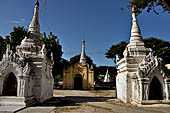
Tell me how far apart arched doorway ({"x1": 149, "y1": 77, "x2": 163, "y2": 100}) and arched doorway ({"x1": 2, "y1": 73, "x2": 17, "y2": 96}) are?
9994mm

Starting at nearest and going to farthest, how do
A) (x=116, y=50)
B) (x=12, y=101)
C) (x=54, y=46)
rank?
(x=12, y=101), (x=54, y=46), (x=116, y=50)

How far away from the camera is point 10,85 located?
10.6m

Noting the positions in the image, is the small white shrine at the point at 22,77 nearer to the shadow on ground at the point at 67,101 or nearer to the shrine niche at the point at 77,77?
the shadow on ground at the point at 67,101

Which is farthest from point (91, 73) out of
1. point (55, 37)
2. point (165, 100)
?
point (165, 100)

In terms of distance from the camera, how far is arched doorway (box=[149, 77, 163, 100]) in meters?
10.8

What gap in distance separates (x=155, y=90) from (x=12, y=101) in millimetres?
10178

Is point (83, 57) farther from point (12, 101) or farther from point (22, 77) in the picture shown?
point (12, 101)

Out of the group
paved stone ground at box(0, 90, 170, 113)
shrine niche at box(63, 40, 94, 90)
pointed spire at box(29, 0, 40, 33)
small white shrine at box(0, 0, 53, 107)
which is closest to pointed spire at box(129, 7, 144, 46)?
paved stone ground at box(0, 90, 170, 113)

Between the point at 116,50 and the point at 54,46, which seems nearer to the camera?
the point at 54,46

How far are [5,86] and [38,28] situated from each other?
6144 mm

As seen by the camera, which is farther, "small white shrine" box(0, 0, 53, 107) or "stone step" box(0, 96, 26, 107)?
"small white shrine" box(0, 0, 53, 107)

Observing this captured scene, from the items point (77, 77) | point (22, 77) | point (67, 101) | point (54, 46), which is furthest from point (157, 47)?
point (22, 77)

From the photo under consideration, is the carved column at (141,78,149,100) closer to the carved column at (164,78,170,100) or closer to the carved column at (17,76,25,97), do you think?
the carved column at (164,78,170,100)

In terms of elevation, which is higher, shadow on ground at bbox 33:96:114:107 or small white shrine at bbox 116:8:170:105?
small white shrine at bbox 116:8:170:105
